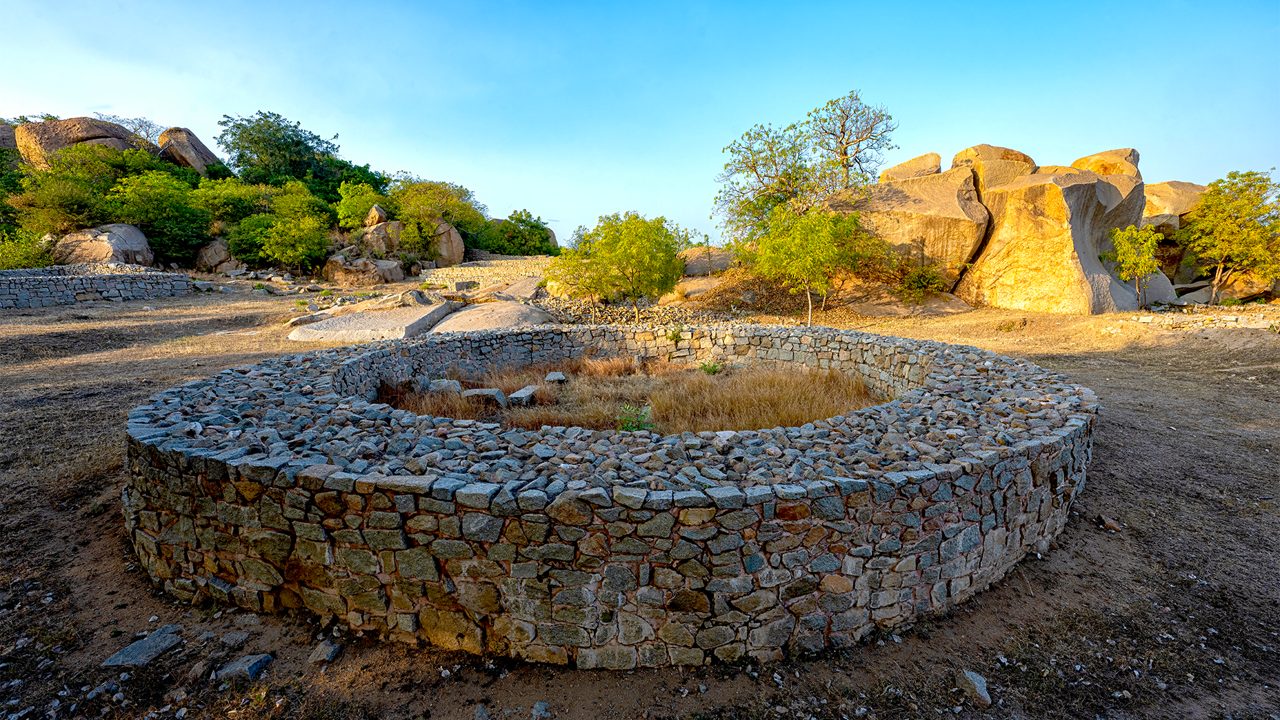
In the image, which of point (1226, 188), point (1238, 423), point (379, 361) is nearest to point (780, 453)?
point (379, 361)

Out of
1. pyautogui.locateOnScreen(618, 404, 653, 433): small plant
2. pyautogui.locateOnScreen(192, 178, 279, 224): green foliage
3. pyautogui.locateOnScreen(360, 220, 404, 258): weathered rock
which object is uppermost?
pyautogui.locateOnScreen(192, 178, 279, 224): green foliage

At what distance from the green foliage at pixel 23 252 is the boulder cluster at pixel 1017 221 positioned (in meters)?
34.4

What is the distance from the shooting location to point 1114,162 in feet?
70.7

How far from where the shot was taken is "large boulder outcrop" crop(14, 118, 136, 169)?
3197 centimetres

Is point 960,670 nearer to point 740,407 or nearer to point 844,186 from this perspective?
point 740,407

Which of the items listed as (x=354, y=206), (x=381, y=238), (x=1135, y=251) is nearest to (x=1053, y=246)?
(x=1135, y=251)

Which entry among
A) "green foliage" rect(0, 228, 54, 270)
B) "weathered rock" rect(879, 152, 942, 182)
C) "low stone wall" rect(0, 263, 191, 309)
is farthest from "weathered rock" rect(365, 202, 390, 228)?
"weathered rock" rect(879, 152, 942, 182)

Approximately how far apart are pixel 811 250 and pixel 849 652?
15053mm

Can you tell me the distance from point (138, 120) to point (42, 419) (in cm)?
5939

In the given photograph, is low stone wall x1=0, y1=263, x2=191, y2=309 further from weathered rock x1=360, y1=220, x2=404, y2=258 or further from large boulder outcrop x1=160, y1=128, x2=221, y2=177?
large boulder outcrop x1=160, y1=128, x2=221, y2=177

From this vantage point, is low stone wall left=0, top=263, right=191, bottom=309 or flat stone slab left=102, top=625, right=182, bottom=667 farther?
low stone wall left=0, top=263, right=191, bottom=309

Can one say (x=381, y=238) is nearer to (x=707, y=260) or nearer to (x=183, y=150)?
(x=707, y=260)

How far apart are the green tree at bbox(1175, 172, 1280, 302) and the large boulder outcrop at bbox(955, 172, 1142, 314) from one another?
A: 14.7 ft

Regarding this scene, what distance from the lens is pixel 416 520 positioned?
3506 millimetres
